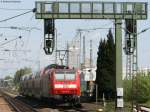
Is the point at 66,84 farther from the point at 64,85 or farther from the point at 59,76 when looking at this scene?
the point at 59,76

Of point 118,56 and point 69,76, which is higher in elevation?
point 118,56

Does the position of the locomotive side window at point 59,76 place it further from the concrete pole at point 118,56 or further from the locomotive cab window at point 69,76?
the concrete pole at point 118,56

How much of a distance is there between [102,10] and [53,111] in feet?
33.4

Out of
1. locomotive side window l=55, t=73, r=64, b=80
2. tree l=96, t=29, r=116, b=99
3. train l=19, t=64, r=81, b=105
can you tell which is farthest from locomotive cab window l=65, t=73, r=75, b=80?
tree l=96, t=29, r=116, b=99

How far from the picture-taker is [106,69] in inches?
2154

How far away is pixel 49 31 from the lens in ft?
155

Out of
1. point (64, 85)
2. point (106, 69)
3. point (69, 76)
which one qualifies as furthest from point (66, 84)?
point (106, 69)

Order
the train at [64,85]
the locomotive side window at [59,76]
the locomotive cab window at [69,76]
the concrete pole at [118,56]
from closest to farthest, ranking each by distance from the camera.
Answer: the concrete pole at [118,56] < the train at [64,85] < the locomotive side window at [59,76] < the locomotive cab window at [69,76]

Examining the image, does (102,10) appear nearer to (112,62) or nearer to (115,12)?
(115,12)

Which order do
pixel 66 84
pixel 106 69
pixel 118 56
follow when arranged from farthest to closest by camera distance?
1. pixel 106 69
2. pixel 66 84
3. pixel 118 56

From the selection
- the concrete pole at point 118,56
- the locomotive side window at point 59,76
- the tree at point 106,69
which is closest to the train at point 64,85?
the locomotive side window at point 59,76

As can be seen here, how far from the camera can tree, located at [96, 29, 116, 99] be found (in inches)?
2121

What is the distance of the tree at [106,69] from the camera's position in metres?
53.9

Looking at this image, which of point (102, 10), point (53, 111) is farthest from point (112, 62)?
point (53, 111)
